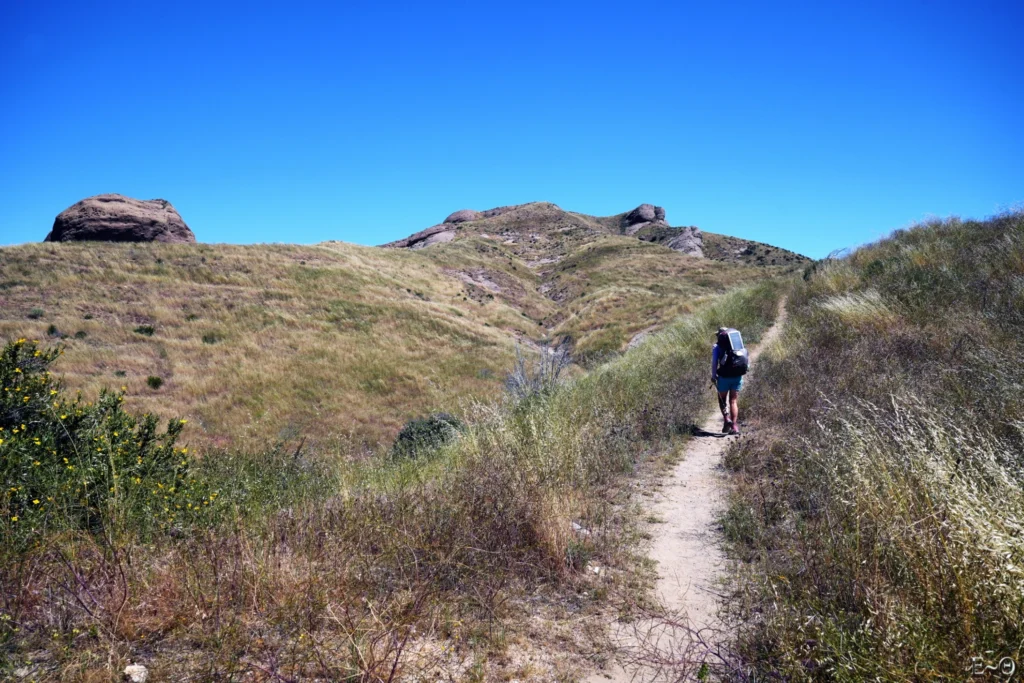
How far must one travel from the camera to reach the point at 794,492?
15.7 feet

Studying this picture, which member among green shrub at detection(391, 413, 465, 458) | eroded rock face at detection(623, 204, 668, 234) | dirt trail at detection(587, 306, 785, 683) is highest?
eroded rock face at detection(623, 204, 668, 234)

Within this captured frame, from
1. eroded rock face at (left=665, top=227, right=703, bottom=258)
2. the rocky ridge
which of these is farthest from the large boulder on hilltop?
eroded rock face at (left=665, top=227, right=703, bottom=258)

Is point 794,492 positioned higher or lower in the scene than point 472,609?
higher

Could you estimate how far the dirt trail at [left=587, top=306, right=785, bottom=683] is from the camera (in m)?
2.98

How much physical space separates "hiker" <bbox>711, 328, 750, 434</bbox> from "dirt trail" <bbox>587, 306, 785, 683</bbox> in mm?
1120

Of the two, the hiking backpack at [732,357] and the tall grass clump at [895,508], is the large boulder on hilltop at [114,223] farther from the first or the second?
the tall grass clump at [895,508]

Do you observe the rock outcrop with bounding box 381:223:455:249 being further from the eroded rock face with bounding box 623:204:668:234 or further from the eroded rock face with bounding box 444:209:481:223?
the eroded rock face with bounding box 623:204:668:234

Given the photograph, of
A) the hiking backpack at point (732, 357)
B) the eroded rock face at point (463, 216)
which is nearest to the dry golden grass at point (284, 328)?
the hiking backpack at point (732, 357)

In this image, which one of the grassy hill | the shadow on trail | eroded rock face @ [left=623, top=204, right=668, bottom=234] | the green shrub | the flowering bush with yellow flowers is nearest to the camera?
the flowering bush with yellow flowers

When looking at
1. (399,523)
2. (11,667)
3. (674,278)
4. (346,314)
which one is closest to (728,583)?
(399,523)

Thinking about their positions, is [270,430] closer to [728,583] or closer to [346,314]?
[346,314]

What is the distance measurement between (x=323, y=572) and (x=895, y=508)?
324 cm

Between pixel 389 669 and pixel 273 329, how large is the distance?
30845mm

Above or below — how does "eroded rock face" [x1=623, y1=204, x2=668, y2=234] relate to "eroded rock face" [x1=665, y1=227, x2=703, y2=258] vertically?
above
